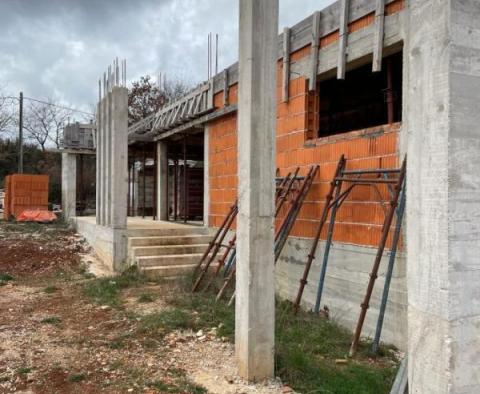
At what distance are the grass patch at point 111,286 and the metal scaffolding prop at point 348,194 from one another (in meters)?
2.72

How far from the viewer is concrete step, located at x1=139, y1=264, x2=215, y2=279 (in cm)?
806

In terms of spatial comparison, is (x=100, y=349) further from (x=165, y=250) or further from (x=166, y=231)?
(x=166, y=231)

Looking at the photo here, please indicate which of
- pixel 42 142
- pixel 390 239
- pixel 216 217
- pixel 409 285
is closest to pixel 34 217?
pixel 216 217

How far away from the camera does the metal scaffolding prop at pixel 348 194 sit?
15.4 ft

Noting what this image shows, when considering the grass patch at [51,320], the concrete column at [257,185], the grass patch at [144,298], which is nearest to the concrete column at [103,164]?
the grass patch at [144,298]

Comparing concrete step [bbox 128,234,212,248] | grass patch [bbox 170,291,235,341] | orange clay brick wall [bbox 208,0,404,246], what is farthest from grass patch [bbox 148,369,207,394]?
concrete step [bbox 128,234,212,248]

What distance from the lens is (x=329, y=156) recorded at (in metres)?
6.12

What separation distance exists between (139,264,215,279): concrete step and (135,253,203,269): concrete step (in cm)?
17

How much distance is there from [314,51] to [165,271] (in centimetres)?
446

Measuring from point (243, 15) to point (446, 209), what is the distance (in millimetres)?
2541

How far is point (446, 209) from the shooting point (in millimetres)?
1971

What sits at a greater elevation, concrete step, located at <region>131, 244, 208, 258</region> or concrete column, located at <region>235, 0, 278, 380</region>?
concrete column, located at <region>235, 0, 278, 380</region>

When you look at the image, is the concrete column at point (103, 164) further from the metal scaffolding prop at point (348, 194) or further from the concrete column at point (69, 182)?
the concrete column at point (69, 182)

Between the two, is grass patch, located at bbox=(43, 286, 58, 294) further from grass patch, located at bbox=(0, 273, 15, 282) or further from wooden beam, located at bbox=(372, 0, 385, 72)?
wooden beam, located at bbox=(372, 0, 385, 72)
